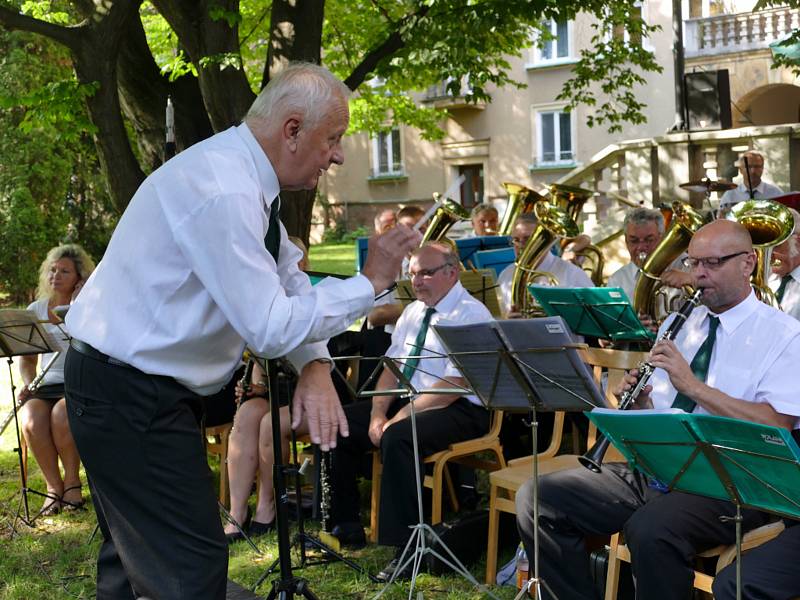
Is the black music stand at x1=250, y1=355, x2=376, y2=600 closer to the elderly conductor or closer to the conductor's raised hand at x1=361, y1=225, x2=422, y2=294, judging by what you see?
the elderly conductor

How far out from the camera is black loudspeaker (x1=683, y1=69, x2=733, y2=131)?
13820mm

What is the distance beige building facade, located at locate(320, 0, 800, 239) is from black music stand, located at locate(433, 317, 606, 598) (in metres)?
11.1

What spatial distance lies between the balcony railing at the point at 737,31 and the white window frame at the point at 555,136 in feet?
13.5

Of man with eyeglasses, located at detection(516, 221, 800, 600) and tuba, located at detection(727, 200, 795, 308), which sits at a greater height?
tuba, located at detection(727, 200, 795, 308)

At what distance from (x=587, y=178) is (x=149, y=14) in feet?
26.3

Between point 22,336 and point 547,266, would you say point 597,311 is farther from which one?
point 22,336

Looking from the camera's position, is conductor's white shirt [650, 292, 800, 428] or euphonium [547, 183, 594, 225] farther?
euphonium [547, 183, 594, 225]

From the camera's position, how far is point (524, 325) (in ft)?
13.2

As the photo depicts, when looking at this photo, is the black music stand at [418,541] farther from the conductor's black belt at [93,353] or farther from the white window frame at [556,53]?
the white window frame at [556,53]

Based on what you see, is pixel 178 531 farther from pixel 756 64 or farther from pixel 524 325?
pixel 756 64

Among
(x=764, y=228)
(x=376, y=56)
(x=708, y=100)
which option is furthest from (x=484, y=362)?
(x=708, y=100)

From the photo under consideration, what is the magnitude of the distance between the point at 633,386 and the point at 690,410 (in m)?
0.26

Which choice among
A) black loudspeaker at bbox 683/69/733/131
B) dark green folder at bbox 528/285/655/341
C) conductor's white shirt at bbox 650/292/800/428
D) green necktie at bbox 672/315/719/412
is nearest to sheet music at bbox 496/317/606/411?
green necktie at bbox 672/315/719/412

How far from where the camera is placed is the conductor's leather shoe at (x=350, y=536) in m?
5.82
